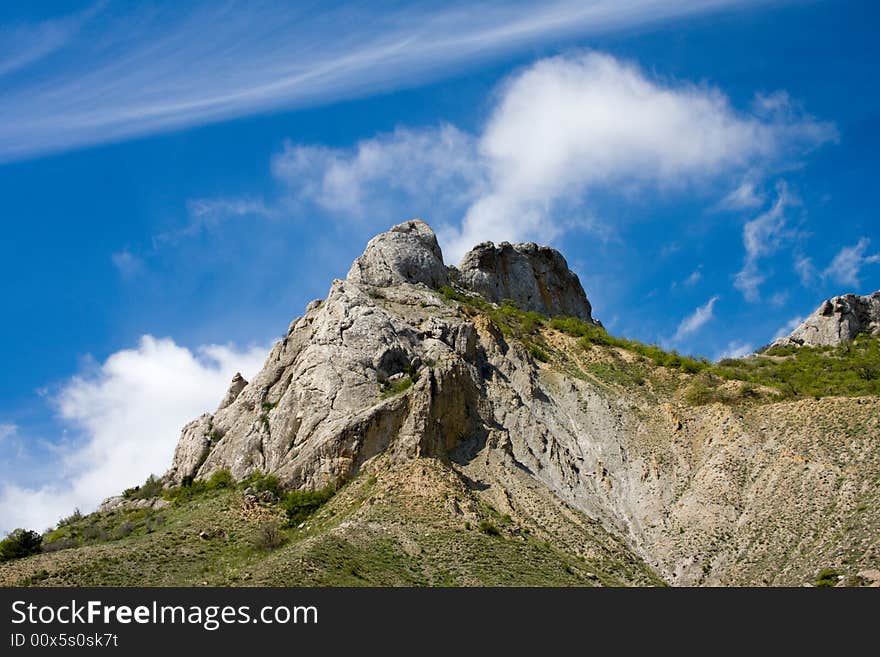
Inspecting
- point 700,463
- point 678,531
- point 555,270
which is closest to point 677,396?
point 700,463

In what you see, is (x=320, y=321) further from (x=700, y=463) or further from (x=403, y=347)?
(x=700, y=463)

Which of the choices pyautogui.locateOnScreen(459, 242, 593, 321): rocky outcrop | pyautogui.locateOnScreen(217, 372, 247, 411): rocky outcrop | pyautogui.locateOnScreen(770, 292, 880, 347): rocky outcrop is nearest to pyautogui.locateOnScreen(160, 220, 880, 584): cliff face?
pyautogui.locateOnScreen(217, 372, 247, 411): rocky outcrop

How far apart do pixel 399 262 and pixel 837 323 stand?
4984cm

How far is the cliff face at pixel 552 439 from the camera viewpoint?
181 ft

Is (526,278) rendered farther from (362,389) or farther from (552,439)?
(362,389)

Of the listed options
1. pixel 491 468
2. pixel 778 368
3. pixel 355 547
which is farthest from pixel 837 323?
pixel 355 547

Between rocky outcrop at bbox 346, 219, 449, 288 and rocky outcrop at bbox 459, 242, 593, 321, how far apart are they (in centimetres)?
789

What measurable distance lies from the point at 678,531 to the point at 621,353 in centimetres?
2745

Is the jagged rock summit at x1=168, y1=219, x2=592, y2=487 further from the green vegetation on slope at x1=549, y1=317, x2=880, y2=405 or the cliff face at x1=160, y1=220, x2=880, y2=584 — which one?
the green vegetation on slope at x1=549, y1=317, x2=880, y2=405

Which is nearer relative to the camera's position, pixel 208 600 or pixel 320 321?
pixel 208 600

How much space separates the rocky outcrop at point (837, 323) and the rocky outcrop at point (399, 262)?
136ft

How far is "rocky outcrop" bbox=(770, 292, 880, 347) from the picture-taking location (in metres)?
100

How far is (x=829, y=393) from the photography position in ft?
226

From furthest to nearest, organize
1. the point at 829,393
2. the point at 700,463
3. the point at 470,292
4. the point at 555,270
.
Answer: the point at 555,270, the point at 470,292, the point at 829,393, the point at 700,463
